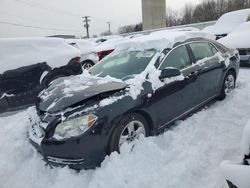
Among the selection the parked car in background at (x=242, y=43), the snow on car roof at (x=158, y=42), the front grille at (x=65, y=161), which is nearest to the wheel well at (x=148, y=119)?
the front grille at (x=65, y=161)

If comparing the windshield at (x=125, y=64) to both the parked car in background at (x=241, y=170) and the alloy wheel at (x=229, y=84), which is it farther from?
the parked car in background at (x=241, y=170)

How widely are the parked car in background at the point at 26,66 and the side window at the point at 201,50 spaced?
12.1 ft

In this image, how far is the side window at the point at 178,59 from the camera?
15.3 ft

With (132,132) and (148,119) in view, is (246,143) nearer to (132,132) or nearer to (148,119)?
(132,132)

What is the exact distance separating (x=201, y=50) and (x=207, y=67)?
37cm

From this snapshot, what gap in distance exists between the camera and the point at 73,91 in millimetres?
4004

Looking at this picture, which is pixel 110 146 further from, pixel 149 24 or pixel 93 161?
pixel 149 24

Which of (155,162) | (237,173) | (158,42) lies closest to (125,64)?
(158,42)

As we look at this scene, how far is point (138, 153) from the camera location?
3.87 meters

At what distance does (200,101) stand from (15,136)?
322 cm

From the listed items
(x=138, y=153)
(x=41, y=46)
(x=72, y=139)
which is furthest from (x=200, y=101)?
(x=41, y=46)

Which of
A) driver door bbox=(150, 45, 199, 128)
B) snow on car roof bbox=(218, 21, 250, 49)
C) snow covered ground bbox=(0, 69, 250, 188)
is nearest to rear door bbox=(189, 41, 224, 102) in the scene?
driver door bbox=(150, 45, 199, 128)

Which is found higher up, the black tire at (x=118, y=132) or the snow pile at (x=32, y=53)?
the snow pile at (x=32, y=53)

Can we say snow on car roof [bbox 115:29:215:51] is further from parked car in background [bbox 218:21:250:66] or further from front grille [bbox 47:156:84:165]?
parked car in background [bbox 218:21:250:66]
